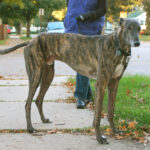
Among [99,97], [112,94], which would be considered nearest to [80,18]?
[112,94]

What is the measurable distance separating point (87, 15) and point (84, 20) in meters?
0.11

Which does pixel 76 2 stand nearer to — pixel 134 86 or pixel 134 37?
pixel 134 37

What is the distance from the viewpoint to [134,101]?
17.7ft

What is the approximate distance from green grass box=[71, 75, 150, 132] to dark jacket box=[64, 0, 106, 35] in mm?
1365

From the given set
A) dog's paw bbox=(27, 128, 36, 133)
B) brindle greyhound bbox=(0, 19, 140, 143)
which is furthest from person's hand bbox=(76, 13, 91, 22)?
dog's paw bbox=(27, 128, 36, 133)

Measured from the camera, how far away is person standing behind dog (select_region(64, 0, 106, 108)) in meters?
4.82

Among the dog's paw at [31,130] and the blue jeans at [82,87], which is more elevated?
the blue jeans at [82,87]

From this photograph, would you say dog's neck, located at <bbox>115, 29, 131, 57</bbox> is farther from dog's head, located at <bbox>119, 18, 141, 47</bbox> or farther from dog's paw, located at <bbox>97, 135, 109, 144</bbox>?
dog's paw, located at <bbox>97, 135, 109, 144</bbox>

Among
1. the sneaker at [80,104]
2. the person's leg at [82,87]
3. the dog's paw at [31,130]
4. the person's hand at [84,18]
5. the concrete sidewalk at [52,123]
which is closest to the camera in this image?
the concrete sidewalk at [52,123]

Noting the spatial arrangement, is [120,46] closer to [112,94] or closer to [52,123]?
[112,94]

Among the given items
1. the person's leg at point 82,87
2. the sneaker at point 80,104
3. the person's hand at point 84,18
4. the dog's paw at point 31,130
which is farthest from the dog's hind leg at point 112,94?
the person's hand at point 84,18

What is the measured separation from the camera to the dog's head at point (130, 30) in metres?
3.19

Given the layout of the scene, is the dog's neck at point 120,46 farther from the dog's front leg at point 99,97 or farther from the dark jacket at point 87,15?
the dark jacket at point 87,15

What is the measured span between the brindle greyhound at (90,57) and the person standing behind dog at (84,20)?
971 millimetres
